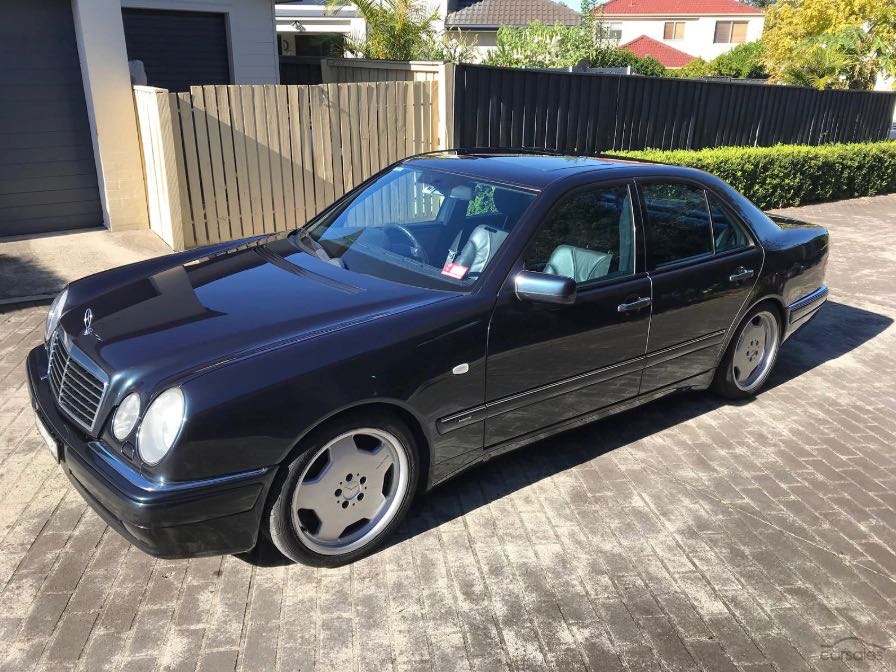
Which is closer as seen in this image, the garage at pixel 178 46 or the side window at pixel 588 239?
the side window at pixel 588 239

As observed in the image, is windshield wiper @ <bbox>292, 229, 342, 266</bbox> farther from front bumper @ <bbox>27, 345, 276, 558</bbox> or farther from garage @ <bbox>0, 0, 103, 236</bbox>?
garage @ <bbox>0, 0, 103, 236</bbox>

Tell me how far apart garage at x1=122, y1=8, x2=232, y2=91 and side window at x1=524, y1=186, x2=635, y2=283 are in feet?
27.3

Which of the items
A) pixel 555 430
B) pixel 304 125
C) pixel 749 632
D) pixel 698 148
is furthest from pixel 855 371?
pixel 698 148

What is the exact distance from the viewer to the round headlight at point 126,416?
9.34ft

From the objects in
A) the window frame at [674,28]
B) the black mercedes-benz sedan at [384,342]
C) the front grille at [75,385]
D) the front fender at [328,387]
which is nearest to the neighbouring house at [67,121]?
the black mercedes-benz sedan at [384,342]

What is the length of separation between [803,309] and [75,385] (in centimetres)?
480

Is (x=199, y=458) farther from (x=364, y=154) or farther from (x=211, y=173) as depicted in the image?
(x=364, y=154)

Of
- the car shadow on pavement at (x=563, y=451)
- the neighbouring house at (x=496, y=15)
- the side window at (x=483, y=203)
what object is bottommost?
the car shadow on pavement at (x=563, y=451)

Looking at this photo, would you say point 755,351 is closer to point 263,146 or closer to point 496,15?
point 263,146

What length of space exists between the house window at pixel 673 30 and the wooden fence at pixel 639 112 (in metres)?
45.1

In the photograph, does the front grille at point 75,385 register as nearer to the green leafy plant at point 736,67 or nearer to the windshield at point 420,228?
the windshield at point 420,228

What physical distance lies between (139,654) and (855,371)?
5469mm

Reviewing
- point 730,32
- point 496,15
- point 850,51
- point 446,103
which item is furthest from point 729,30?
point 446,103

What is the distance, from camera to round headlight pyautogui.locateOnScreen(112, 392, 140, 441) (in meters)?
2.85
